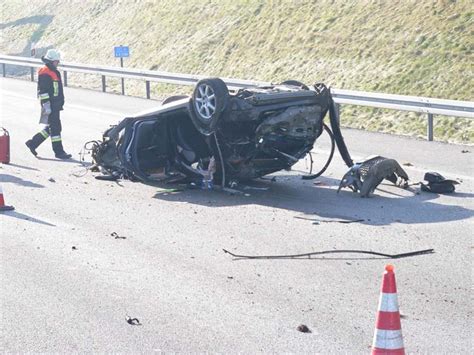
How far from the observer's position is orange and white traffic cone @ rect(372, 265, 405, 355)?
5.72m

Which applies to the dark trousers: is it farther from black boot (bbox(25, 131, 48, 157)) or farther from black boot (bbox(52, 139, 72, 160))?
black boot (bbox(52, 139, 72, 160))

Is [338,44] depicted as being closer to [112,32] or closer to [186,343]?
[112,32]

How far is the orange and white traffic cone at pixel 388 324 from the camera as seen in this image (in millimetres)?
5719

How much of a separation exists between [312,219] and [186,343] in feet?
13.2

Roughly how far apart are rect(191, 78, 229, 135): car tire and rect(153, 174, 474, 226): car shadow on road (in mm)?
928

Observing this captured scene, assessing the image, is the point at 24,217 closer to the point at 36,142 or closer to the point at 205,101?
the point at 205,101

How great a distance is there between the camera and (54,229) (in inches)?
412

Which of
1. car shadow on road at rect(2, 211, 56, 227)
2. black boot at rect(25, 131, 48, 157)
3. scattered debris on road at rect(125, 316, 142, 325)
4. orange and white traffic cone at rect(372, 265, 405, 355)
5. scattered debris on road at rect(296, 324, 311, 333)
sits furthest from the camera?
black boot at rect(25, 131, 48, 157)

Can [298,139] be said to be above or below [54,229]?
above

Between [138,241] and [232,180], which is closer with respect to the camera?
[138,241]

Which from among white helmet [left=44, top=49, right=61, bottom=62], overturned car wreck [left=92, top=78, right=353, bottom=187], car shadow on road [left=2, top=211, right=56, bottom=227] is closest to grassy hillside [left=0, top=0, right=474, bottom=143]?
overturned car wreck [left=92, top=78, right=353, bottom=187]

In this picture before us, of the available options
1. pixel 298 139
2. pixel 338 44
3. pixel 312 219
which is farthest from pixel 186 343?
pixel 338 44

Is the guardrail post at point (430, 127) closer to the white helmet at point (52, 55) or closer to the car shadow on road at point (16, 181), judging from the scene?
the white helmet at point (52, 55)

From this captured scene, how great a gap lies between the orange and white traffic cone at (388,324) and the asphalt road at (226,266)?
0.72 m
